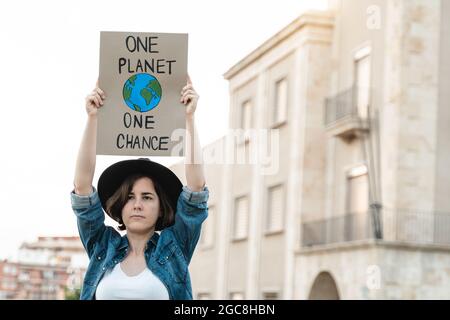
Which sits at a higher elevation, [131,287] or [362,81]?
[362,81]

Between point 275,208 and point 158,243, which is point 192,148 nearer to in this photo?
point 158,243

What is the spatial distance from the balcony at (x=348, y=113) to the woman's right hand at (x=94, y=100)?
2175 cm

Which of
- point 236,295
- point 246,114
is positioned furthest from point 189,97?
point 236,295

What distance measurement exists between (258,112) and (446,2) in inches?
323

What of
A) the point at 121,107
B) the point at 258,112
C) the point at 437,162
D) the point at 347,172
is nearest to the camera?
the point at 121,107

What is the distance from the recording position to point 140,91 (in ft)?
12.0

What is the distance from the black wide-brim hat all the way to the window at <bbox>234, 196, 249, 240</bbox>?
27.8 metres

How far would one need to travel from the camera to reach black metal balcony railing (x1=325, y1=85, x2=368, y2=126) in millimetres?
25500

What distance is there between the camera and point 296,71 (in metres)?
29.2

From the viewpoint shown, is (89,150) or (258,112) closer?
(89,150)

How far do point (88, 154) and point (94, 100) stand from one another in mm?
221

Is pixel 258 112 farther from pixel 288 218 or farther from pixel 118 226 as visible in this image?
pixel 118 226

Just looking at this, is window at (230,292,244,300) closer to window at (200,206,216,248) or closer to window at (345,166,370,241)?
window at (200,206,216,248)
